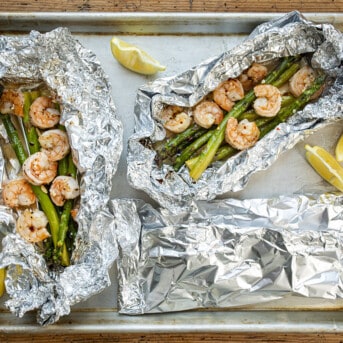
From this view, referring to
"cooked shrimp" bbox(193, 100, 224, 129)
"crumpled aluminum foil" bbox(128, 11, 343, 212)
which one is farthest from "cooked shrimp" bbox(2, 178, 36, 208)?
"cooked shrimp" bbox(193, 100, 224, 129)

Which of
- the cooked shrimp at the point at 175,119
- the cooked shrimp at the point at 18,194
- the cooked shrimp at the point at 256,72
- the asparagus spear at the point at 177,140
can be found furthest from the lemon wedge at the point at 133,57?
the cooked shrimp at the point at 18,194

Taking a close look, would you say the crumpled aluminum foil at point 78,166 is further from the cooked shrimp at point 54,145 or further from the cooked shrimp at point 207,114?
the cooked shrimp at point 207,114

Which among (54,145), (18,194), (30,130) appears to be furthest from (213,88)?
(18,194)

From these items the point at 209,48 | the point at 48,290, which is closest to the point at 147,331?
the point at 48,290

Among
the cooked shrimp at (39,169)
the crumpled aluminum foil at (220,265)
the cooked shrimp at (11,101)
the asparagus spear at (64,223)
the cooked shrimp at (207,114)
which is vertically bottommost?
the crumpled aluminum foil at (220,265)

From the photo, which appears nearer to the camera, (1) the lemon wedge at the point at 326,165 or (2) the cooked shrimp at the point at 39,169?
(2) the cooked shrimp at the point at 39,169

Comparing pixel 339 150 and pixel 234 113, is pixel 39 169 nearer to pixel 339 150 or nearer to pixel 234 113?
pixel 234 113
